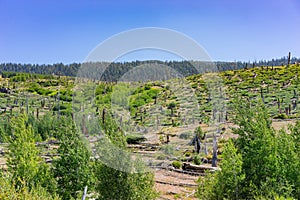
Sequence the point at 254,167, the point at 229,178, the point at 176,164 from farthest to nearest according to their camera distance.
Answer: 1. the point at 176,164
2. the point at 254,167
3. the point at 229,178

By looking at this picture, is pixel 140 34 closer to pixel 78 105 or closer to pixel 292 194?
pixel 78 105

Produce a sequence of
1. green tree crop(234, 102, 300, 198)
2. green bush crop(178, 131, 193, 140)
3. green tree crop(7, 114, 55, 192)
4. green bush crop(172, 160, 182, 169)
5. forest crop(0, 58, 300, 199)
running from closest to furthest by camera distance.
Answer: green tree crop(234, 102, 300, 198) < forest crop(0, 58, 300, 199) < green tree crop(7, 114, 55, 192) < green bush crop(172, 160, 182, 169) < green bush crop(178, 131, 193, 140)

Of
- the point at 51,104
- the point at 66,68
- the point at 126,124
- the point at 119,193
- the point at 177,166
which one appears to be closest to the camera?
the point at 119,193

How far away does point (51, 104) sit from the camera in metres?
92.9

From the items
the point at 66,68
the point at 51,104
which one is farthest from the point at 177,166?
the point at 66,68

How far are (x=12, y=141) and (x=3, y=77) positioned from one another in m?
124

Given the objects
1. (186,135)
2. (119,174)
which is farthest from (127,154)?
(186,135)

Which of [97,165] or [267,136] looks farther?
[97,165]

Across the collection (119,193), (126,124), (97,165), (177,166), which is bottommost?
(177,166)

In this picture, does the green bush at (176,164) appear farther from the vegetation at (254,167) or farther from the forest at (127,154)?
the vegetation at (254,167)

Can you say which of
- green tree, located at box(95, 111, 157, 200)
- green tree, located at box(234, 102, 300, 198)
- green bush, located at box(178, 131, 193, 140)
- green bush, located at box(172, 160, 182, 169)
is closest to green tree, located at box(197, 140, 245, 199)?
green tree, located at box(234, 102, 300, 198)

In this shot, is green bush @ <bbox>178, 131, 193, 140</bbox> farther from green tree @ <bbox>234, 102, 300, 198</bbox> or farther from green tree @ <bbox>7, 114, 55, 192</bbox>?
green tree @ <bbox>234, 102, 300, 198</bbox>

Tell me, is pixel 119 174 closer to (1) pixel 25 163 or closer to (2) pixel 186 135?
(1) pixel 25 163

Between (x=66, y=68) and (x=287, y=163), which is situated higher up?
(x=66, y=68)
